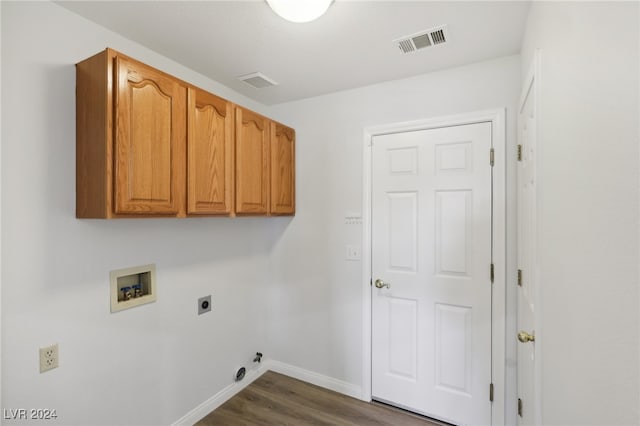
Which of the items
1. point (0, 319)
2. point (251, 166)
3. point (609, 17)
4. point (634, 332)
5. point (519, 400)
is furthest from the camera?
point (251, 166)

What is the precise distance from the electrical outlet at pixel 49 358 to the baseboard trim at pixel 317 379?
5.86 feet

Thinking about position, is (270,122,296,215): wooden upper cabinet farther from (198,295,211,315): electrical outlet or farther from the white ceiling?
(198,295,211,315): electrical outlet

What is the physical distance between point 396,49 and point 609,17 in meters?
1.37

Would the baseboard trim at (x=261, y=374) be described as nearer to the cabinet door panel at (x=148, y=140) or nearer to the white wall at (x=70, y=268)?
the white wall at (x=70, y=268)

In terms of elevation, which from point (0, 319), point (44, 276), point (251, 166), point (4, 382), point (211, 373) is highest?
point (251, 166)

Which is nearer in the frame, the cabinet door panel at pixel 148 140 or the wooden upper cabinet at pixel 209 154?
the cabinet door panel at pixel 148 140

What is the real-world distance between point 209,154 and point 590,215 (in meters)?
1.84

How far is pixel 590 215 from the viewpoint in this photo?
733mm

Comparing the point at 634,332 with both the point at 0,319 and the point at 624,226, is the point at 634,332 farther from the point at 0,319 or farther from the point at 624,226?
the point at 0,319

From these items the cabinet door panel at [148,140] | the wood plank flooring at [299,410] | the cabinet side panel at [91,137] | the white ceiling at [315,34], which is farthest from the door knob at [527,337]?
the cabinet side panel at [91,137]

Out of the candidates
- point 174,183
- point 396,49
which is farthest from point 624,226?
point 174,183

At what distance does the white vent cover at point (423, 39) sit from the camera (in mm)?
1667

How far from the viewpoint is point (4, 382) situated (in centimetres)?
128

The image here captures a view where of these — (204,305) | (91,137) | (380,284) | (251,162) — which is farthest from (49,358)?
(380,284)
